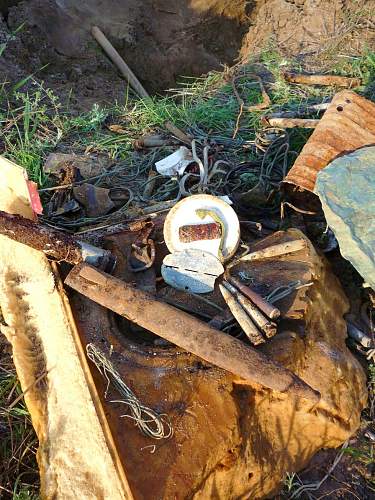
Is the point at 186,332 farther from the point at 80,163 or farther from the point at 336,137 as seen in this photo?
the point at 80,163

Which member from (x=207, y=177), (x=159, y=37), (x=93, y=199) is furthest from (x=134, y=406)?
(x=159, y=37)

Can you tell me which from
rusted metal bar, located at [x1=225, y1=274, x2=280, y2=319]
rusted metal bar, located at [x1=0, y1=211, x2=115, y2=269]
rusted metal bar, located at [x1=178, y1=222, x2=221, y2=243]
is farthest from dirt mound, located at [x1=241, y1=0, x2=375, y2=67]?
rusted metal bar, located at [x1=0, y1=211, x2=115, y2=269]

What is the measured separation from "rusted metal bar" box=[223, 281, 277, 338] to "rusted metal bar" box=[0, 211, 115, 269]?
745 millimetres

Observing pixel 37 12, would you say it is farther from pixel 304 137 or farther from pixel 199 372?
pixel 199 372

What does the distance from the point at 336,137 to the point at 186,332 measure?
149cm

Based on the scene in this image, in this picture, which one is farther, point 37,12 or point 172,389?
point 37,12

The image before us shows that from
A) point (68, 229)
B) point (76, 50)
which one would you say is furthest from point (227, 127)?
point (76, 50)

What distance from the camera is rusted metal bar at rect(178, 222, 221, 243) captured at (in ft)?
9.36

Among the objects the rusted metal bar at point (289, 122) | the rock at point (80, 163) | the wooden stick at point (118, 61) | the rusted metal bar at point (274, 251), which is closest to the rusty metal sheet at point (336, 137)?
the rusted metal bar at point (274, 251)

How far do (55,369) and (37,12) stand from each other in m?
4.70

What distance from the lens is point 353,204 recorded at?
8.96 ft

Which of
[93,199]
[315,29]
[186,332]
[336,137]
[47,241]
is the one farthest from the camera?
[315,29]

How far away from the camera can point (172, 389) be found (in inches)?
93.0

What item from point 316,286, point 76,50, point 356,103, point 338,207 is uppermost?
point 356,103
